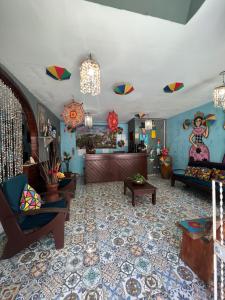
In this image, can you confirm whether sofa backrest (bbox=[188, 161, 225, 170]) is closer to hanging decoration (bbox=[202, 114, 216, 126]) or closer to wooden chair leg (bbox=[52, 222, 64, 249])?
hanging decoration (bbox=[202, 114, 216, 126])

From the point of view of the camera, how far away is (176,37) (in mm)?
1518

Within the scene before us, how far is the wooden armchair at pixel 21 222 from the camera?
148 centimetres

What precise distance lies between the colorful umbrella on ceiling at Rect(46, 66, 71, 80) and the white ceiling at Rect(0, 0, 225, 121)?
9cm

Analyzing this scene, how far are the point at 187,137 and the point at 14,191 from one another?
524 centimetres

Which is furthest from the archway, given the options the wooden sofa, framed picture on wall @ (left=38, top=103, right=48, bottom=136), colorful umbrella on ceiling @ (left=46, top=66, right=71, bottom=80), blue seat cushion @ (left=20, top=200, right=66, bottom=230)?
the wooden sofa

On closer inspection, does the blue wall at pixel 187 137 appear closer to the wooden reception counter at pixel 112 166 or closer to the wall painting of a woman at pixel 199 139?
the wall painting of a woman at pixel 199 139

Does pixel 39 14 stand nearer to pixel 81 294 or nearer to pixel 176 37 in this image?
pixel 176 37

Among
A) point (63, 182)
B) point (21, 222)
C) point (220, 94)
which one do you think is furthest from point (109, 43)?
point (63, 182)

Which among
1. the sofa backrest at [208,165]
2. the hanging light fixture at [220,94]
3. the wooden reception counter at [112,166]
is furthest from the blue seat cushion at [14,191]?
the sofa backrest at [208,165]

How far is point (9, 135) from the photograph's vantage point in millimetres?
2312

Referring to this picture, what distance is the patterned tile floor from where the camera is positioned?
1.20 meters

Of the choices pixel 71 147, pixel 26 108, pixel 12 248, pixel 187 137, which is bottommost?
pixel 12 248

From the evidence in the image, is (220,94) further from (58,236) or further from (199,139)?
(58,236)

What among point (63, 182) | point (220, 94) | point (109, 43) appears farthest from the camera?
point (63, 182)
